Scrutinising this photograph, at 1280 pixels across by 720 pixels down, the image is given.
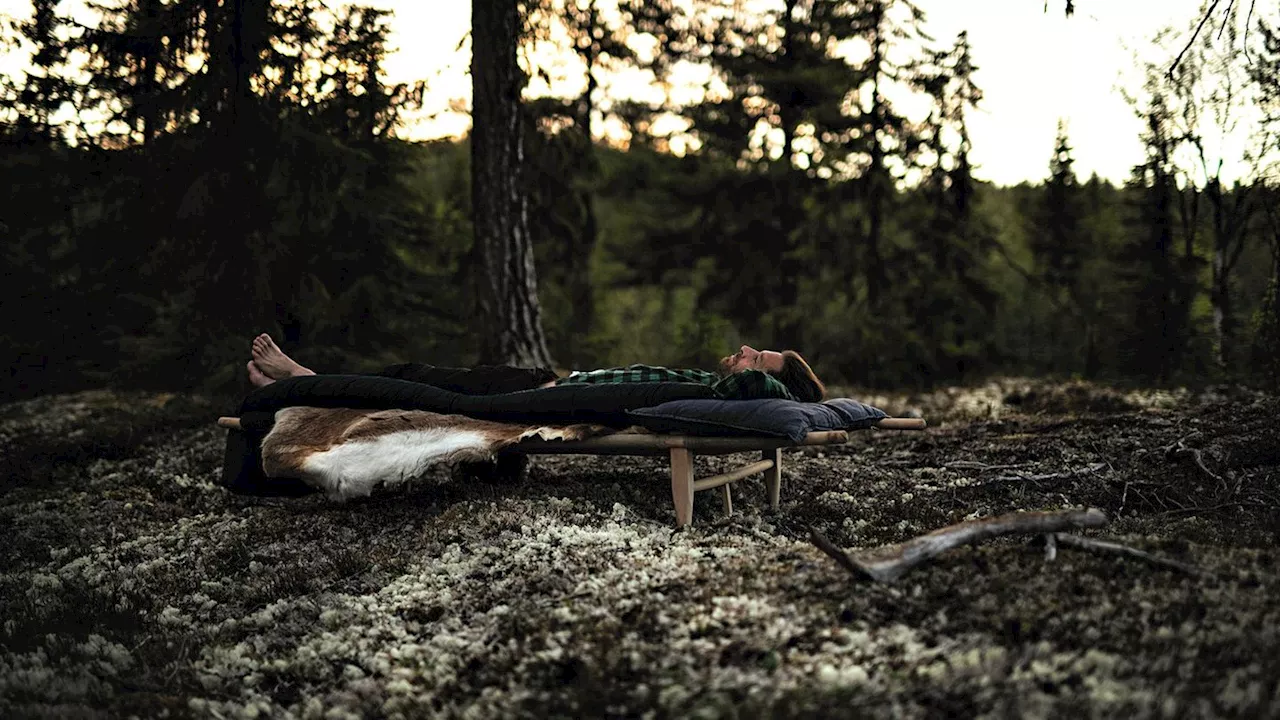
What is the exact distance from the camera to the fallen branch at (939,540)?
3881 millimetres

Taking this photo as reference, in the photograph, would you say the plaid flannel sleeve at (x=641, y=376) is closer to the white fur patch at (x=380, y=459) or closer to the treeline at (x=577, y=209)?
the white fur patch at (x=380, y=459)

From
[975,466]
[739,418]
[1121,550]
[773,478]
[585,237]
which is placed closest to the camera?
[1121,550]

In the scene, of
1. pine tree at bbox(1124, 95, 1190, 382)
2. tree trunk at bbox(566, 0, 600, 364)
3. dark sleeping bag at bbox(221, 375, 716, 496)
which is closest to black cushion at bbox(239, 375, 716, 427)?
dark sleeping bag at bbox(221, 375, 716, 496)

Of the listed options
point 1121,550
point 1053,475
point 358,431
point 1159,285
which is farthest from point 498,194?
point 1159,285

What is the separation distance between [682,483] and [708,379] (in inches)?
48.6

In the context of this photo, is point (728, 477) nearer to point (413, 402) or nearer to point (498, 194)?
point (413, 402)

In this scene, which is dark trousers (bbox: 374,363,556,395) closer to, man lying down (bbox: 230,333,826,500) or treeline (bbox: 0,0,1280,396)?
man lying down (bbox: 230,333,826,500)

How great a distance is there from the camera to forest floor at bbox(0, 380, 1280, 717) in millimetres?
3062

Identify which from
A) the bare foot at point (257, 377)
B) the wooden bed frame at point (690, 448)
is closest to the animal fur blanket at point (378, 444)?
the wooden bed frame at point (690, 448)

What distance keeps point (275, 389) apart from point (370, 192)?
22.1ft

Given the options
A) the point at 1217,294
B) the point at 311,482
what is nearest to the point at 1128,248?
the point at 1217,294

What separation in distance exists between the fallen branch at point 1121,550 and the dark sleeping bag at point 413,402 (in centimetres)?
256

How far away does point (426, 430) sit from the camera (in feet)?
21.7

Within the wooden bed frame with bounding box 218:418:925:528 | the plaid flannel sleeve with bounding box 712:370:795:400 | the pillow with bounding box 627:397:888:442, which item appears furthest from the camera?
the plaid flannel sleeve with bounding box 712:370:795:400
